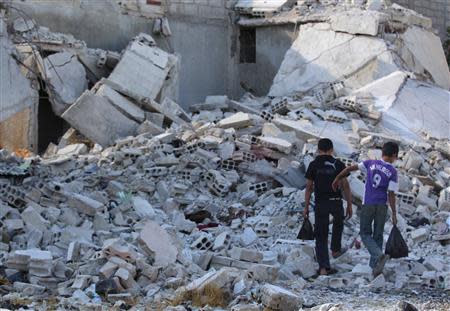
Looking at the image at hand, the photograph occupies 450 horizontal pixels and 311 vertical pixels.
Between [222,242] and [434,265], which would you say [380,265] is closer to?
[434,265]

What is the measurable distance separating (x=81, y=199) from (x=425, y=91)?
738 centimetres

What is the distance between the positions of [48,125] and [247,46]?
4.94 metres

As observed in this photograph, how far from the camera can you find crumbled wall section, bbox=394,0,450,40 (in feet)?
63.5

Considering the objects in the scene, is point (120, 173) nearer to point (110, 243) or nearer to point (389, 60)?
point (110, 243)

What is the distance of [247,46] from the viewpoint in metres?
18.7

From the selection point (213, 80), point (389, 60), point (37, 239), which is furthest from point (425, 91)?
point (37, 239)

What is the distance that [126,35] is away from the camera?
54.2 feet

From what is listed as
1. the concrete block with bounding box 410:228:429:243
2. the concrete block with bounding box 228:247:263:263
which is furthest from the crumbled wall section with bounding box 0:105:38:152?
the concrete block with bounding box 410:228:429:243

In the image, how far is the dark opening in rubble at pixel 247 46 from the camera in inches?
730

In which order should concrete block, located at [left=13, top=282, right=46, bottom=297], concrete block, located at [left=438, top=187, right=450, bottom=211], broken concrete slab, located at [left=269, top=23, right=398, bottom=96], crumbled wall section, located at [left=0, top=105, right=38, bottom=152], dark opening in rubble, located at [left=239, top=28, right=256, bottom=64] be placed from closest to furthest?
concrete block, located at [left=13, top=282, right=46, bottom=297]
concrete block, located at [left=438, top=187, right=450, bottom=211]
crumbled wall section, located at [left=0, top=105, right=38, bottom=152]
broken concrete slab, located at [left=269, top=23, right=398, bottom=96]
dark opening in rubble, located at [left=239, top=28, right=256, bottom=64]

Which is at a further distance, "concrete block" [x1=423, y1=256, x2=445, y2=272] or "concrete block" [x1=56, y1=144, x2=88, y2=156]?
"concrete block" [x1=56, y1=144, x2=88, y2=156]

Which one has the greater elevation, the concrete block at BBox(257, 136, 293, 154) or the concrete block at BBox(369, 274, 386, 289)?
the concrete block at BBox(369, 274, 386, 289)

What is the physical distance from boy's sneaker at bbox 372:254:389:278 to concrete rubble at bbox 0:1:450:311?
0.20 ft

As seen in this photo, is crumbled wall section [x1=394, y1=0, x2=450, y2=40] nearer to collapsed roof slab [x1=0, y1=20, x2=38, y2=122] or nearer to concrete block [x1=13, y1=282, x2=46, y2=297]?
collapsed roof slab [x1=0, y1=20, x2=38, y2=122]
